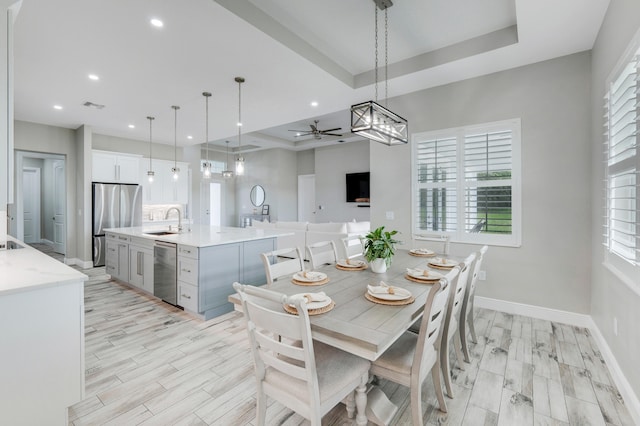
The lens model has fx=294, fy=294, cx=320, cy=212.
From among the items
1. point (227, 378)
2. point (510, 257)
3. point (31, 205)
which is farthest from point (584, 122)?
point (31, 205)

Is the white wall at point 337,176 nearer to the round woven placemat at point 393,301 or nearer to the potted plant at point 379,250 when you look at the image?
the potted plant at point 379,250

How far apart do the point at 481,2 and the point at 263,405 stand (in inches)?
140

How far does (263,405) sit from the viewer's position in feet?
4.98

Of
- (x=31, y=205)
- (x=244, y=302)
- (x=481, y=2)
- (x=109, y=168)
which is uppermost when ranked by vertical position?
(x=481, y=2)

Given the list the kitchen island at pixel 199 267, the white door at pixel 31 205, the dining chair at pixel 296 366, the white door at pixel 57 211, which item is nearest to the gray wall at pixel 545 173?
the kitchen island at pixel 199 267

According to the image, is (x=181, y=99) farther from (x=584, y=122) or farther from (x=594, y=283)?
(x=594, y=283)

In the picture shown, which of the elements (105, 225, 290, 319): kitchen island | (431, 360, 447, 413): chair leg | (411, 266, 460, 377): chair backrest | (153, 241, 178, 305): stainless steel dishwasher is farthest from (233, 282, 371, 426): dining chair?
(153, 241, 178, 305): stainless steel dishwasher

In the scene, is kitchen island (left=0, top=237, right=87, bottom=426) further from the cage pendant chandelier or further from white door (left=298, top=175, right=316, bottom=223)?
white door (left=298, top=175, right=316, bottom=223)

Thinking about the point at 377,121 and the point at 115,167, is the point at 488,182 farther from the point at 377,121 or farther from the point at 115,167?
the point at 115,167

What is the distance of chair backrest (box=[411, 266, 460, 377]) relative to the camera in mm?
1462

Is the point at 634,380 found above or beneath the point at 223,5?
beneath

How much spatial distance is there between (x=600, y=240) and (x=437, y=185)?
1.73 meters

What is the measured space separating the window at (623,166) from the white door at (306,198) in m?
7.56

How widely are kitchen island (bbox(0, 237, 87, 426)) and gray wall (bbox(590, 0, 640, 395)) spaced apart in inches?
133
